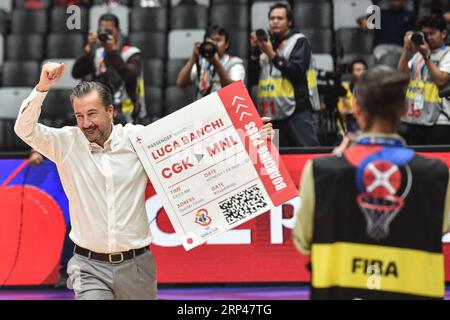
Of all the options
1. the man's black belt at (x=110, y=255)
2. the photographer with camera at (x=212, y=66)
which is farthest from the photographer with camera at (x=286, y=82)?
the man's black belt at (x=110, y=255)

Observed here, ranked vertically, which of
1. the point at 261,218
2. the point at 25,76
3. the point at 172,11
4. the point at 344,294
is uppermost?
the point at 172,11

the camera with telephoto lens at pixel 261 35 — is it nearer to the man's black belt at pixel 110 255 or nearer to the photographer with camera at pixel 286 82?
the photographer with camera at pixel 286 82

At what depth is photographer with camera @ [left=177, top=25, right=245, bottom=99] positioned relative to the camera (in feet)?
24.1

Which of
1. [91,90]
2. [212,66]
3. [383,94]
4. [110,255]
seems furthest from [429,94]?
[383,94]

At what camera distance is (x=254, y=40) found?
292 inches

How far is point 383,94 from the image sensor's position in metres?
3.09

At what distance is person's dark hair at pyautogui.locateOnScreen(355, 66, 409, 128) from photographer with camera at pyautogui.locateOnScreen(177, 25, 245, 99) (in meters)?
4.26

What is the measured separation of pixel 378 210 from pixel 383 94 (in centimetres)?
45

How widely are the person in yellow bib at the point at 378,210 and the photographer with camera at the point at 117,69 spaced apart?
4.55 m

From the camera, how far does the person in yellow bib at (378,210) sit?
3.13 meters
